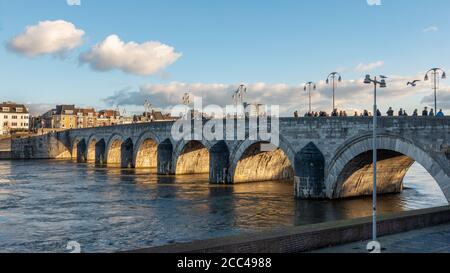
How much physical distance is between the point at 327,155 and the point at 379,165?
3.61 m

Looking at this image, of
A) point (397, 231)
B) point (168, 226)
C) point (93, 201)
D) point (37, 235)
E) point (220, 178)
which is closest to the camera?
point (397, 231)

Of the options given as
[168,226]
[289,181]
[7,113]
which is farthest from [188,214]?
[7,113]

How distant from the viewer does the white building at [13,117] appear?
146 metres

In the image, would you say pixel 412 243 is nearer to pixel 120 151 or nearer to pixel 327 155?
pixel 327 155

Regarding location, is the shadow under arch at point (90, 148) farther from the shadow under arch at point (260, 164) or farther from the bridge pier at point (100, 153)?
the shadow under arch at point (260, 164)

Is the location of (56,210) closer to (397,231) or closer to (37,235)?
(37,235)

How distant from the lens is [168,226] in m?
23.2

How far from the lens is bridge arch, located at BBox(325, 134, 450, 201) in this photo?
25.1 metres

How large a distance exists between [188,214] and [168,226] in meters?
3.58

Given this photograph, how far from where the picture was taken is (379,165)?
1253 inches

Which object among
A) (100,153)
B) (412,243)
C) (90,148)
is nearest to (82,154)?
(90,148)

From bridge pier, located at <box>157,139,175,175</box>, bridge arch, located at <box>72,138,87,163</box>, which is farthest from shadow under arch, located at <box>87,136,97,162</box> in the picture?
bridge pier, located at <box>157,139,175,175</box>

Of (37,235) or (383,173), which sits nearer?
(37,235)

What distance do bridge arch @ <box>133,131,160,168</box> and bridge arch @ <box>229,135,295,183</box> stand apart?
18.9 meters
